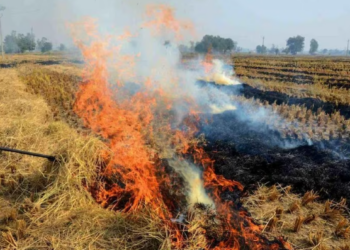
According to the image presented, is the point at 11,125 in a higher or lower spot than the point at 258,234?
higher

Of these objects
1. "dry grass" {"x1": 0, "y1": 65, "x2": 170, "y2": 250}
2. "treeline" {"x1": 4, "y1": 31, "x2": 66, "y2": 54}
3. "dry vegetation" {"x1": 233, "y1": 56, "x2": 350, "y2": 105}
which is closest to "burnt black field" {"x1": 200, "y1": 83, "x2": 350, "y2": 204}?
"dry grass" {"x1": 0, "y1": 65, "x2": 170, "y2": 250}

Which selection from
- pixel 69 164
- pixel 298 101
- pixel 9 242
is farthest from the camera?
pixel 298 101

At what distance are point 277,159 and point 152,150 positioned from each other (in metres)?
3.44

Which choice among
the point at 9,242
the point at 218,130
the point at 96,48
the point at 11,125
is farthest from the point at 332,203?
the point at 96,48

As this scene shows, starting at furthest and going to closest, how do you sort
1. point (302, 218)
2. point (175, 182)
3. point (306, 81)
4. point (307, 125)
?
point (306, 81) < point (307, 125) < point (175, 182) < point (302, 218)

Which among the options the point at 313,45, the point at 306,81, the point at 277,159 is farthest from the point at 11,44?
the point at 313,45

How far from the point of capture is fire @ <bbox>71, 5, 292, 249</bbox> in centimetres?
440

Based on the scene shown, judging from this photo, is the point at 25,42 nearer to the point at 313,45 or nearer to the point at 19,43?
the point at 19,43

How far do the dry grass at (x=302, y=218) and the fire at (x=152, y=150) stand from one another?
372mm

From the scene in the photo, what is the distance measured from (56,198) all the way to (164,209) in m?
1.80

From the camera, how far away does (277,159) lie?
728cm

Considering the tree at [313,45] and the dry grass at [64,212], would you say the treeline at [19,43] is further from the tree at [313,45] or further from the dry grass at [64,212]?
Result: the tree at [313,45]

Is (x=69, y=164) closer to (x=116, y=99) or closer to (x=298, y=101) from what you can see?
(x=116, y=99)

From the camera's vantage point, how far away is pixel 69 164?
4605 millimetres
